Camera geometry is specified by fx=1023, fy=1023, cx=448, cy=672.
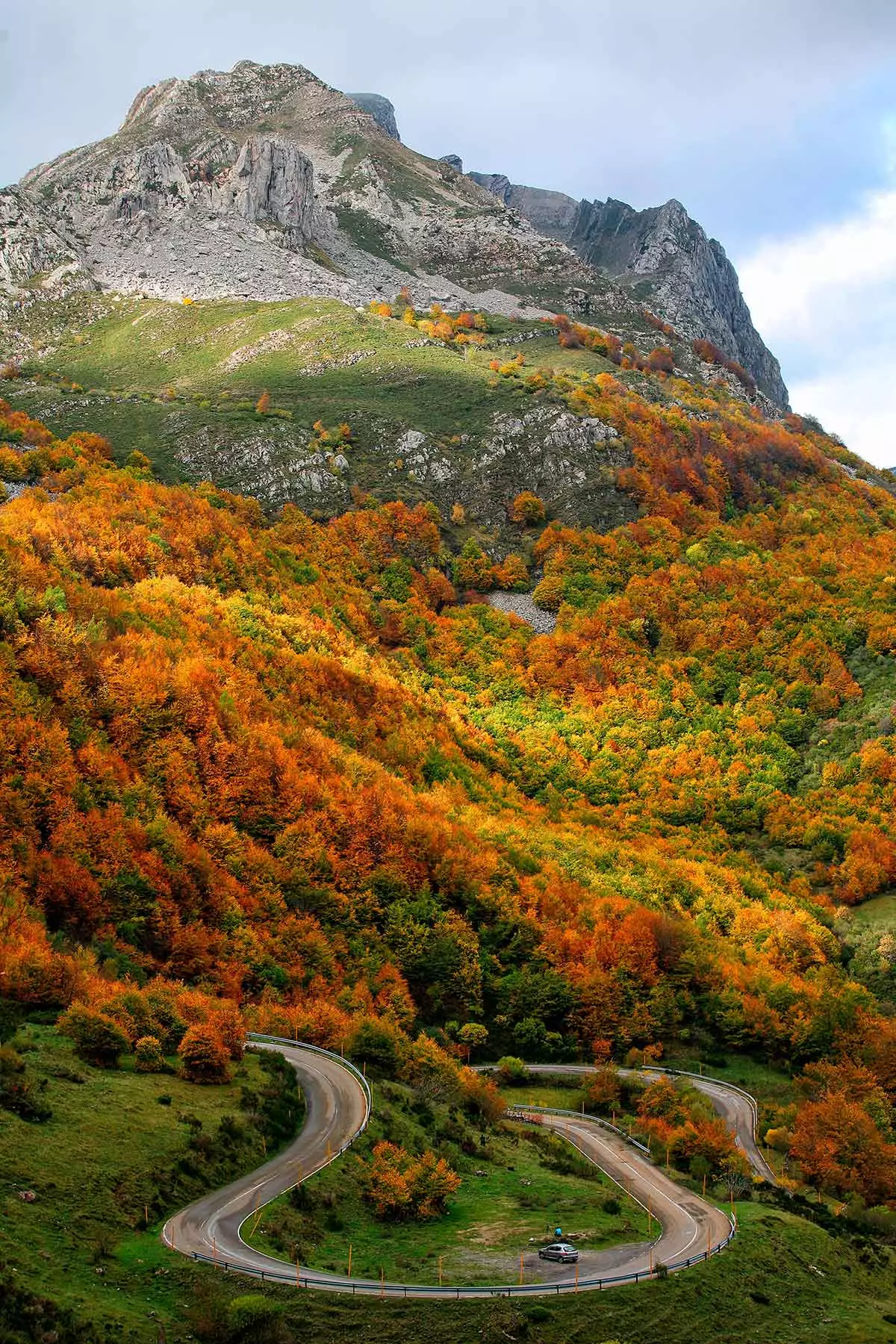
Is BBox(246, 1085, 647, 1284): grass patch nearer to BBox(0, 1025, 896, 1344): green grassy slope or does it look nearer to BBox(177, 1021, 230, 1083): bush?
BBox(0, 1025, 896, 1344): green grassy slope

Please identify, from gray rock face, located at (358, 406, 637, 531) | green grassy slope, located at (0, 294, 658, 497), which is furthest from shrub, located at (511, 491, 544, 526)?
green grassy slope, located at (0, 294, 658, 497)

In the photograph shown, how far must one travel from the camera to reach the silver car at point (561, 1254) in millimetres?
34594

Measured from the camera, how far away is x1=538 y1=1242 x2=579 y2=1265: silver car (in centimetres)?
3459

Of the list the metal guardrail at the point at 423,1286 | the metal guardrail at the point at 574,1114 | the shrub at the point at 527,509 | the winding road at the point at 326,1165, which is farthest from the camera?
the shrub at the point at 527,509

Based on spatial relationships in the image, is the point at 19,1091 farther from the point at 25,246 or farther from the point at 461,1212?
the point at 25,246

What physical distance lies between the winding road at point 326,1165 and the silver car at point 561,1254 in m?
A: 0.37

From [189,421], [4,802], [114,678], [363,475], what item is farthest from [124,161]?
[4,802]

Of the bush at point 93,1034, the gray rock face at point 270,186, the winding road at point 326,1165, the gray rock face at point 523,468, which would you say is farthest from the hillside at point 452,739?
the gray rock face at point 270,186

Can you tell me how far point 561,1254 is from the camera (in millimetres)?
34625

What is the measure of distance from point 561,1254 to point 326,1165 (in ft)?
29.1

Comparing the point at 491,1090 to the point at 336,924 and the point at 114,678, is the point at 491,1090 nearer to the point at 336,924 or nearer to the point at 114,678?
the point at 336,924

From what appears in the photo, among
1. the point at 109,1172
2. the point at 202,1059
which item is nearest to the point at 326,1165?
the point at 202,1059

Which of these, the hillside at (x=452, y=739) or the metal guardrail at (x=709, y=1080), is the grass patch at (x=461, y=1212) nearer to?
the hillside at (x=452, y=739)

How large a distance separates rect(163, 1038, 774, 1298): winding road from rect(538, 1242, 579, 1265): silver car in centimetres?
37
